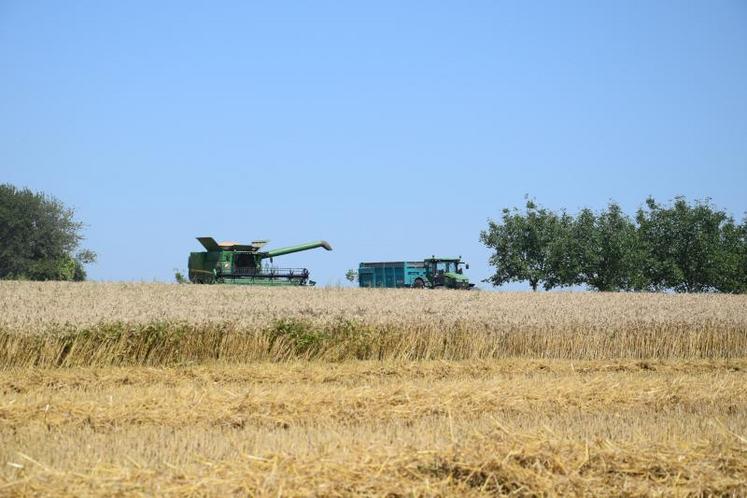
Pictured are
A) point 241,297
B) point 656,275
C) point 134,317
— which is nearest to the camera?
point 134,317

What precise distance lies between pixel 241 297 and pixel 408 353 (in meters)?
5.96

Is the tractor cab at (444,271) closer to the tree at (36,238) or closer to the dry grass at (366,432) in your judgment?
the dry grass at (366,432)

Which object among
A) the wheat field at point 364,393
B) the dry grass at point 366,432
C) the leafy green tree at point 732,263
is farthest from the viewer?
the leafy green tree at point 732,263

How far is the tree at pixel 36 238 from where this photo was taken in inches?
2360

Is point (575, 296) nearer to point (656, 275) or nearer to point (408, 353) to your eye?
point (408, 353)

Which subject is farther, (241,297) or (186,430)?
(241,297)

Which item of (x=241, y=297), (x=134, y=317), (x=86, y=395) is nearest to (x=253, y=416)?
(x=86, y=395)

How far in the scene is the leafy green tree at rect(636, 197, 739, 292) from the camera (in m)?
49.6

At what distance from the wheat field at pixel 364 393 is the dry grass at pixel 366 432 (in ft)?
0.09

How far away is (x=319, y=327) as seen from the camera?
58.8ft

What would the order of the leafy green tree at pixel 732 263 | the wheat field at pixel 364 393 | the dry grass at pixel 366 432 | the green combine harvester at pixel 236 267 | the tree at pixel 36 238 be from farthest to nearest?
1. the tree at pixel 36 238
2. the leafy green tree at pixel 732 263
3. the green combine harvester at pixel 236 267
4. the wheat field at pixel 364 393
5. the dry grass at pixel 366 432

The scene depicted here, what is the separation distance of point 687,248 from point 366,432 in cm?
4591

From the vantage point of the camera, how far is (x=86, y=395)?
11.7m

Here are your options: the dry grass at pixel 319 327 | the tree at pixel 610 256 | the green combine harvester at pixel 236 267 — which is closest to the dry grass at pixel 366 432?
the dry grass at pixel 319 327
